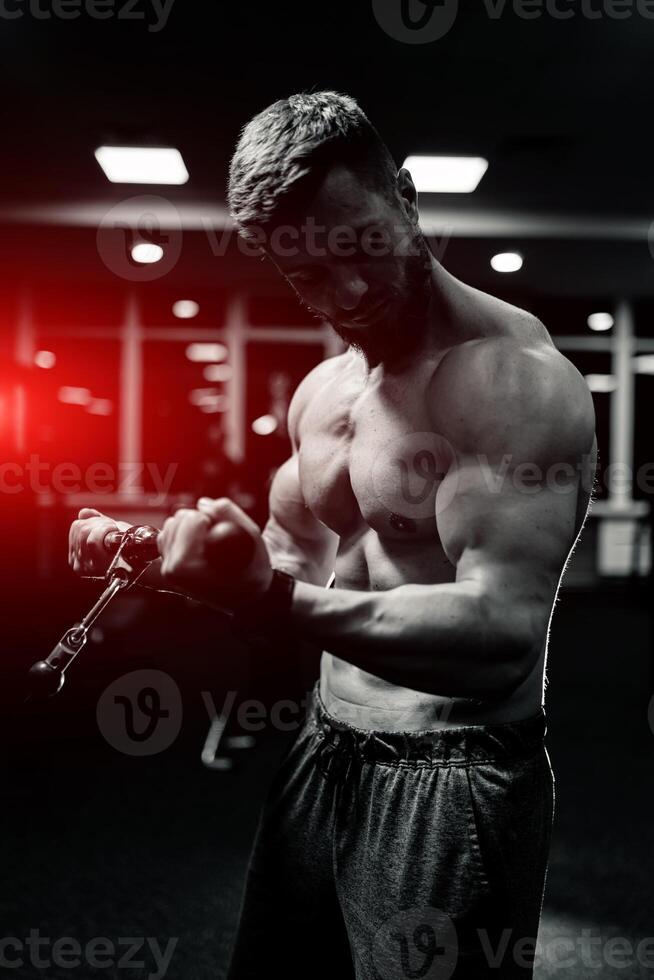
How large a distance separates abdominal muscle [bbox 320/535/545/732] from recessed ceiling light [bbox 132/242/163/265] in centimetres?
520

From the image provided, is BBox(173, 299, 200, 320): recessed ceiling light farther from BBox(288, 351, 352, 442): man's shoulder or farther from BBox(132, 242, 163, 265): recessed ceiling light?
BBox(288, 351, 352, 442): man's shoulder

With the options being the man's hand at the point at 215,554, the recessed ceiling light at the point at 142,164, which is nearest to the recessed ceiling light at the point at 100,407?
the recessed ceiling light at the point at 142,164

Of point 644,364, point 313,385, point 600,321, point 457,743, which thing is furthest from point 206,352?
point 457,743

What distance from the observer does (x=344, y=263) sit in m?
0.85

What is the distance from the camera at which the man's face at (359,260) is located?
0.83 meters

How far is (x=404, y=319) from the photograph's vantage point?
2.96 feet

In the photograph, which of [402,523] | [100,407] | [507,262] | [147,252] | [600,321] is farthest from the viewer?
[600,321]

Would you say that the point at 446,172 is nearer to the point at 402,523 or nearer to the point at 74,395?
the point at 74,395

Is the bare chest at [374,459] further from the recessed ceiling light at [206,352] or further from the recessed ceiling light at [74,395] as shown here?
the recessed ceiling light at [206,352]

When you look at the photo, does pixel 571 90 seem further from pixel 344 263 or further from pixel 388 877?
pixel 388 877

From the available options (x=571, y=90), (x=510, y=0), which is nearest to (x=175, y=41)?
(x=510, y=0)

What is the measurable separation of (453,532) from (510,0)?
2.75 m

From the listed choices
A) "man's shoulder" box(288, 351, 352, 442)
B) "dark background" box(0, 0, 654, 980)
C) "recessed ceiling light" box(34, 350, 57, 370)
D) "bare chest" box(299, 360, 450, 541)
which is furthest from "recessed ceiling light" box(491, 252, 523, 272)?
"bare chest" box(299, 360, 450, 541)

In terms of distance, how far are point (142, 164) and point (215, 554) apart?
4.35 meters
